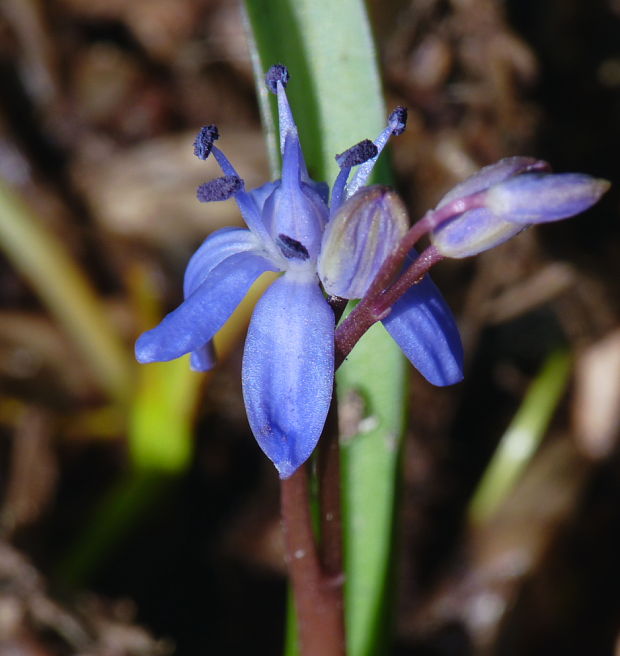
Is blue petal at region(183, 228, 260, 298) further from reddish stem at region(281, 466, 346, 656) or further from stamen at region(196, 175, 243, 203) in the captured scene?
reddish stem at region(281, 466, 346, 656)

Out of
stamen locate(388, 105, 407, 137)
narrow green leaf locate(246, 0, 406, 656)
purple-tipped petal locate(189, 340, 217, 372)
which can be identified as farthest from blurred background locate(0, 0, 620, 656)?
stamen locate(388, 105, 407, 137)

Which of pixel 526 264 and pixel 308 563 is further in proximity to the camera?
pixel 526 264

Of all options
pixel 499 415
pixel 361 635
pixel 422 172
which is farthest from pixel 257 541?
pixel 422 172

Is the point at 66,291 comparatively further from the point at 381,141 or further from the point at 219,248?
the point at 381,141

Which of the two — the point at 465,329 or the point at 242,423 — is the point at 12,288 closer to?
the point at 242,423

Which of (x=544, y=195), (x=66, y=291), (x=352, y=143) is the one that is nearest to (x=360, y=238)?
(x=544, y=195)

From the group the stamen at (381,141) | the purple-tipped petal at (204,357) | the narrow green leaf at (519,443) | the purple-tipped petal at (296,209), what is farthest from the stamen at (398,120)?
the narrow green leaf at (519,443)

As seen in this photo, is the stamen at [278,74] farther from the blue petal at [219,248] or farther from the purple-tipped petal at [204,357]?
the purple-tipped petal at [204,357]
